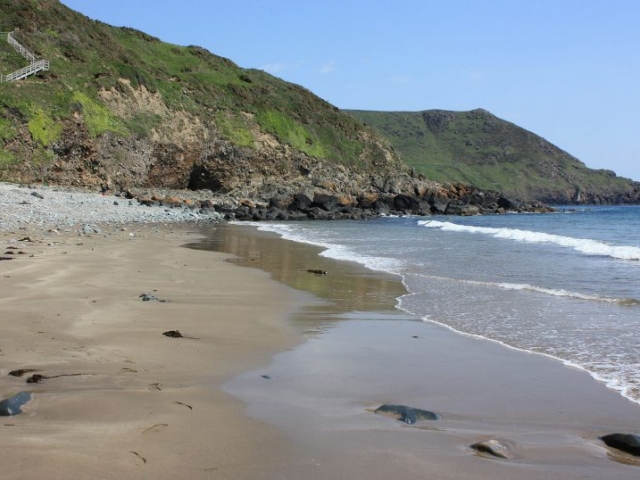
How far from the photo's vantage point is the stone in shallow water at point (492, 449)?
3377 millimetres

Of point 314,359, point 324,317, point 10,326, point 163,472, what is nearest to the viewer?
point 163,472

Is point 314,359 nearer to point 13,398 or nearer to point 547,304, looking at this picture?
point 13,398

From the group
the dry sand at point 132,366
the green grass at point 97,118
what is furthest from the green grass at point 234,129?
the dry sand at point 132,366

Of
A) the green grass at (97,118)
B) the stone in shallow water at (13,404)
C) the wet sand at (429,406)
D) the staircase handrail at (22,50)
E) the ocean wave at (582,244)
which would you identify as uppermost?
the staircase handrail at (22,50)

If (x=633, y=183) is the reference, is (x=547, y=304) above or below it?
below

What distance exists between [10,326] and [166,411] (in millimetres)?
3033

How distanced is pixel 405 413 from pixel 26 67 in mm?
40302

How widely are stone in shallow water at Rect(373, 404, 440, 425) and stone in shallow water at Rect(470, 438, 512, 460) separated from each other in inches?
19.4

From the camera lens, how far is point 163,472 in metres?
2.92

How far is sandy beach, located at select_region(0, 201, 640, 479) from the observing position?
3.13m

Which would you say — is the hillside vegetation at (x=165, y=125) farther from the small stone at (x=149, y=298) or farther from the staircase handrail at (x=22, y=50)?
the small stone at (x=149, y=298)

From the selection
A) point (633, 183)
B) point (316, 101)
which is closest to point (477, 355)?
point (316, 101)

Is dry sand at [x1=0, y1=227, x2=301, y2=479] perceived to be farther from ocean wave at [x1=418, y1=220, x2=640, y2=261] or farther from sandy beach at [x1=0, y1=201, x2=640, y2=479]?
ocean wave at [x1=418, y1=220, x2=640, y2=261]

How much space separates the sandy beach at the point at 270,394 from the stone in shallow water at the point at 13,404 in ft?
0.17
